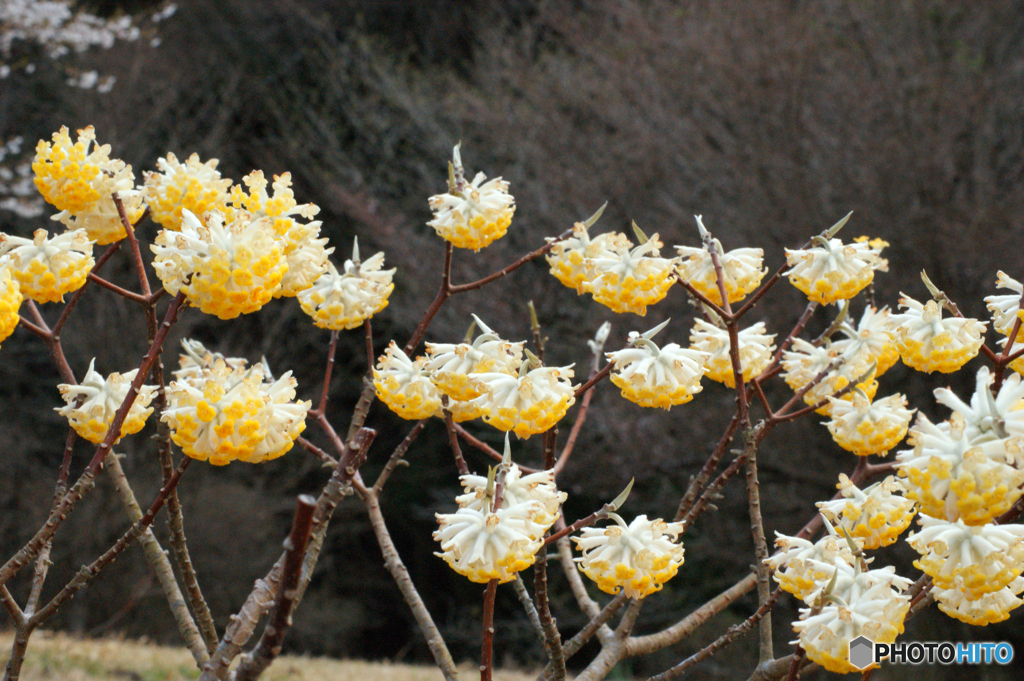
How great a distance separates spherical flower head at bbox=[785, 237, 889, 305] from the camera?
129cm

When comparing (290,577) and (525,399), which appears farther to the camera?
(525,399)

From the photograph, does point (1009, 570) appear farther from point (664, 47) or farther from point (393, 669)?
point (664, 47)

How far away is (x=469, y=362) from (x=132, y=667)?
3.53 meters

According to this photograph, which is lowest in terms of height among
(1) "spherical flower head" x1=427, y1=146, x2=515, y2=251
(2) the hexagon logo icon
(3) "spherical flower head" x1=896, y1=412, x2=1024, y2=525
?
(2) the hexagon logo icon

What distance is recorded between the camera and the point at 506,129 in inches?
293

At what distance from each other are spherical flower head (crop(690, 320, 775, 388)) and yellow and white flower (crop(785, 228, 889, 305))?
14 centimetres

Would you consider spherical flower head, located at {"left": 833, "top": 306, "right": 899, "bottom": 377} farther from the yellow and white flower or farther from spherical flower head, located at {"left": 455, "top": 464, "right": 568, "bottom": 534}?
spherical flower head, located at {"left": 455, "top": 464, "right": 568, "bottom": 534}

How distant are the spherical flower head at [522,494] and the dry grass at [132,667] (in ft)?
8.83

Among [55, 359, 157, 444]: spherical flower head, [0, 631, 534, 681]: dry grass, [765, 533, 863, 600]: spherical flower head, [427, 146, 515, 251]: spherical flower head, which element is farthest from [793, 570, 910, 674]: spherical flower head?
[0, 631, 534, 681]: dry grass

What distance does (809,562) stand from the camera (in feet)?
3.45

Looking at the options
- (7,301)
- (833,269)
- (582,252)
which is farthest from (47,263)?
(833,269)

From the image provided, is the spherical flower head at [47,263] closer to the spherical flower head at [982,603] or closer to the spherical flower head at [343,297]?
the spherical flower head at [343,297]

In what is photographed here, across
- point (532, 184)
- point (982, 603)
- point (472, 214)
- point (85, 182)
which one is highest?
point (85, 182)

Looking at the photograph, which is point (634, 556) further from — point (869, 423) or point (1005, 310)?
point (1005, 310)
